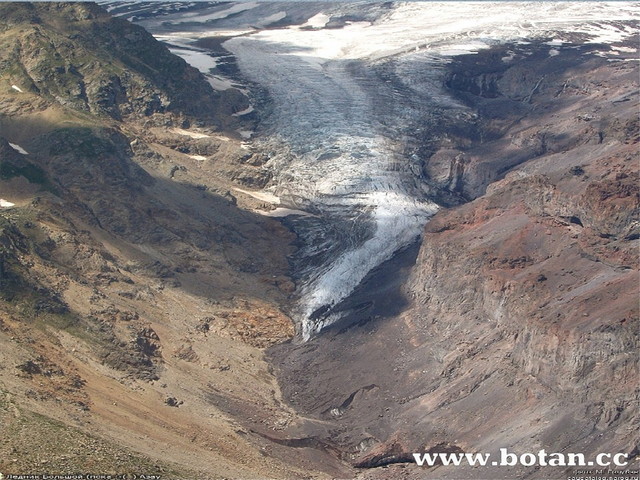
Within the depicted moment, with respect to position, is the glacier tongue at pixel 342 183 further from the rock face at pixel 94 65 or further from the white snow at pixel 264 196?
the rock face at pixel 94 65

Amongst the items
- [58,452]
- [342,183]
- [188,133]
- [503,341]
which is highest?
[58,452]

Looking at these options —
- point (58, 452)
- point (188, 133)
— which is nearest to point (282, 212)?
point (188, 133)

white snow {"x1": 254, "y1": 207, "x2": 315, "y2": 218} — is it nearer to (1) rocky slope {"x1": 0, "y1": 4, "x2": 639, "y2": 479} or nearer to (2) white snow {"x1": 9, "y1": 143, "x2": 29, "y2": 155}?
(1) rocky slope {"x1": 0, "y1": 4, "x2": 639, "y2": 479}

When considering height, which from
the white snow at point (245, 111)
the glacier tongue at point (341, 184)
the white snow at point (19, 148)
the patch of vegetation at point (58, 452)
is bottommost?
the glacier tongue at point (341, 184)

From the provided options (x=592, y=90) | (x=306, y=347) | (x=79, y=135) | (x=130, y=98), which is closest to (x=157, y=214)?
(x=79, y=135)

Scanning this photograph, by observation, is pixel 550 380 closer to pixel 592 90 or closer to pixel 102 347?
pixel 102 347

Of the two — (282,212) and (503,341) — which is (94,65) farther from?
(503,341)

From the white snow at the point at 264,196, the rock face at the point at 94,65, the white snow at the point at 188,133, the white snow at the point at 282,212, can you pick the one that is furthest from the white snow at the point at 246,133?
the white snow at the point at 282,212

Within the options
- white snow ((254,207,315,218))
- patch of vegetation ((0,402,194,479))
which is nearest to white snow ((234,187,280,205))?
white snow ((254,207,315,218))

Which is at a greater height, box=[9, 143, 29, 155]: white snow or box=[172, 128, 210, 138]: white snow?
box=[9, 143, 29, 155]: white snow
